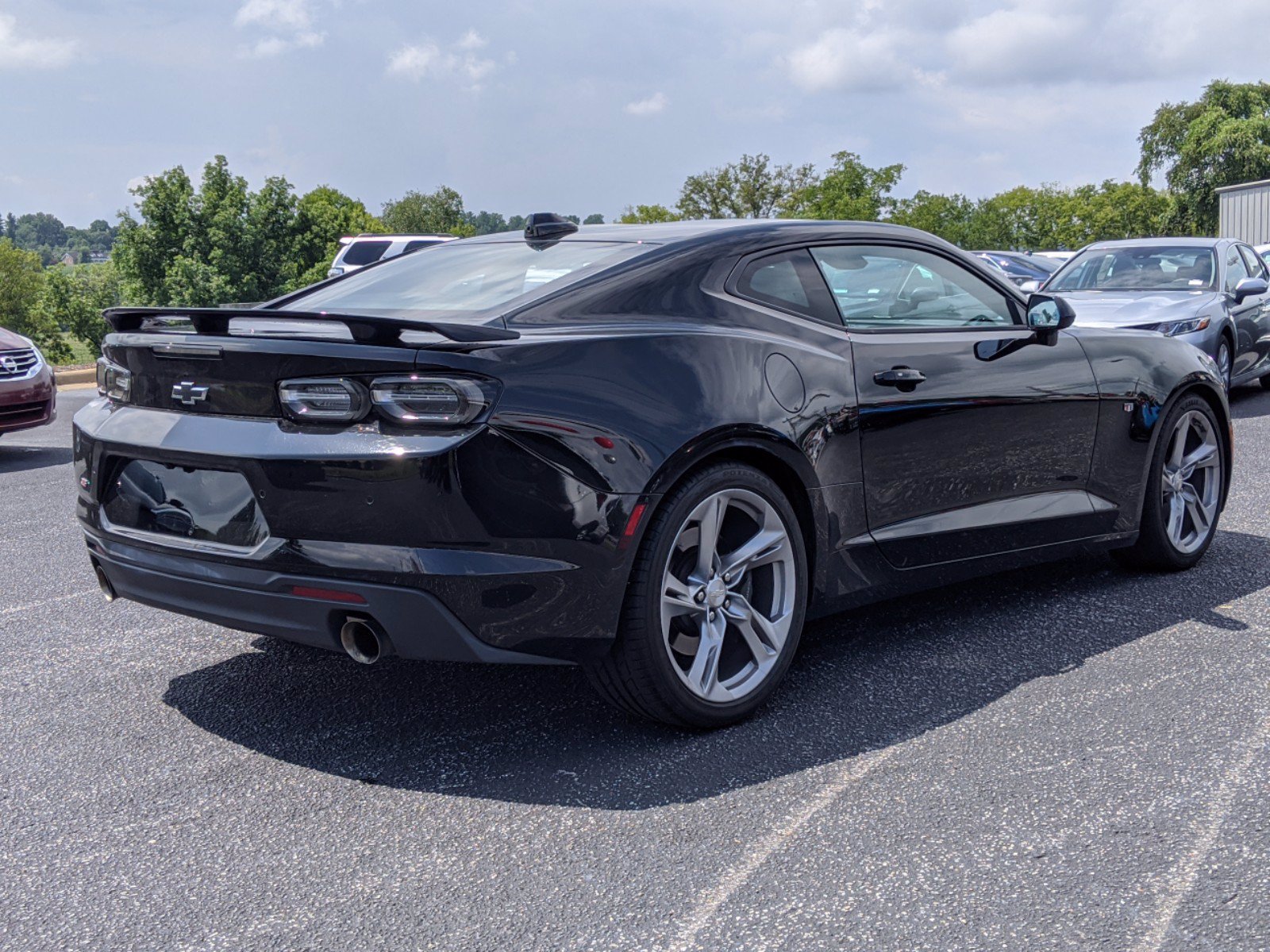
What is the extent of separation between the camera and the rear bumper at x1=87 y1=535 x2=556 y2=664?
311 cm

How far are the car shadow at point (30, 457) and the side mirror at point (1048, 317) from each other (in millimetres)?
7205

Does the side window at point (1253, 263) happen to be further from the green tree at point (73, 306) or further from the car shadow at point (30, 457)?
the green tree at point (73, 306)

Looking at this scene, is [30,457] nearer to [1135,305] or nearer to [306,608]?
[306,608]

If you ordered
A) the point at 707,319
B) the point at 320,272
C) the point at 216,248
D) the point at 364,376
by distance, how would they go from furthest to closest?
the point at 216,248, the point at 320,272, the point at 707,319, the point at 364,376

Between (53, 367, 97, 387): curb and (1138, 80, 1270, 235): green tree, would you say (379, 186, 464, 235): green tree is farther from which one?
(53, 367, 97, 387): curb

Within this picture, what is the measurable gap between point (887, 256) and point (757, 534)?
1232 mm

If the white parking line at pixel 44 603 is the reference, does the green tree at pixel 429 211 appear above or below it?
above

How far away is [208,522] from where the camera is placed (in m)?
3.36

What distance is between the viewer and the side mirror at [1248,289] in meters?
10.9

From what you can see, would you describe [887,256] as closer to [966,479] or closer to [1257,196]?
[966,479]

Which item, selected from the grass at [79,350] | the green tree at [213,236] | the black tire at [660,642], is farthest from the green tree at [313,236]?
the black tire at [660,642]

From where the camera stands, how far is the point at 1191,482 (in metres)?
5.51

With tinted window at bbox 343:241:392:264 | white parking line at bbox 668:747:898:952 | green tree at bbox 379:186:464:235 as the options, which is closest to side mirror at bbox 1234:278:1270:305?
white parking line at bbox 668:747:898:952

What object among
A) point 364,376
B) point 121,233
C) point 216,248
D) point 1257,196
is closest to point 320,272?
point 216,248
